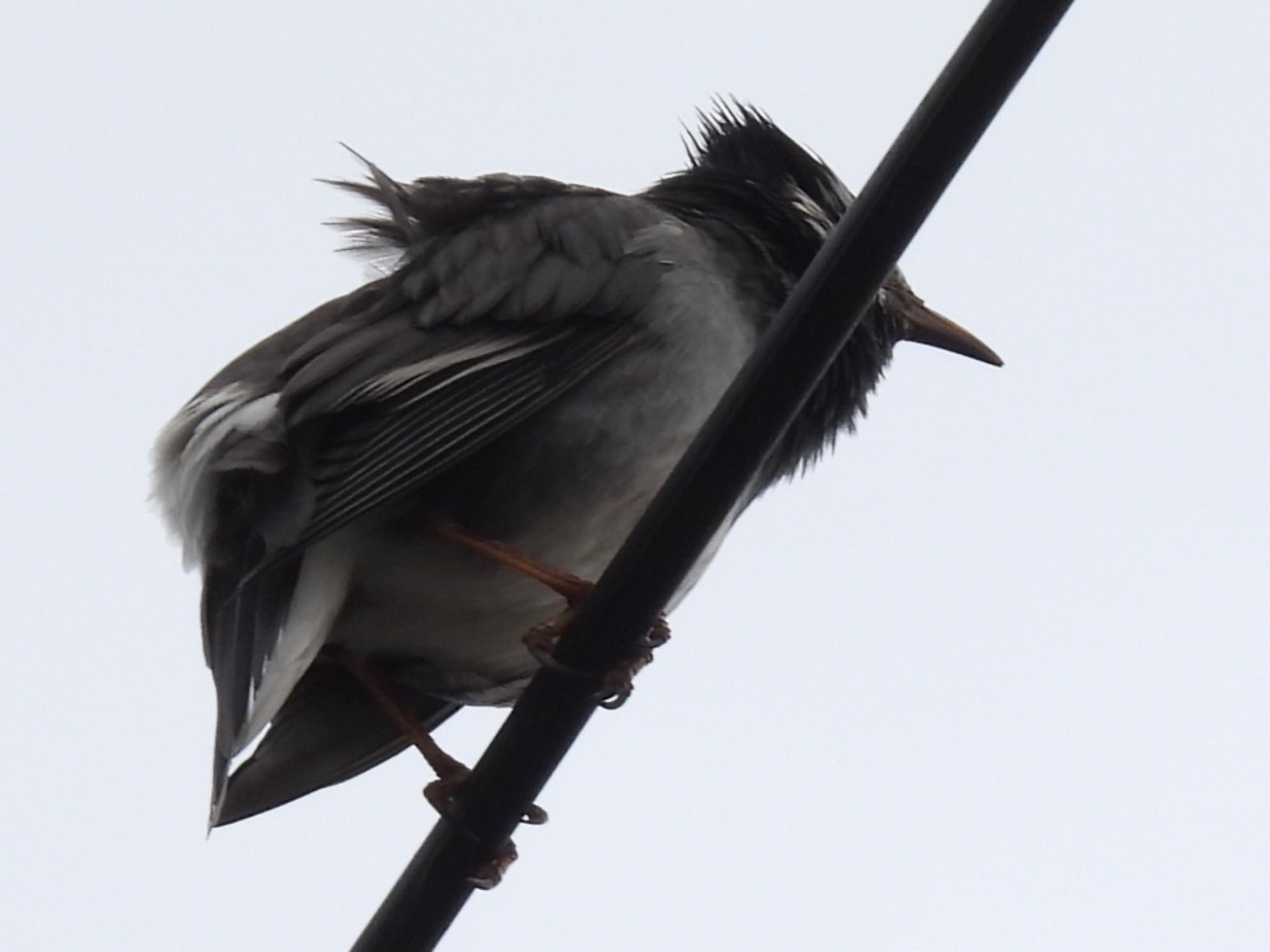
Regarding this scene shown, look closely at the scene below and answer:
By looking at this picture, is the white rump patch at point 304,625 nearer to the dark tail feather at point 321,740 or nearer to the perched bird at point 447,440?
the perched bird at point 447,440

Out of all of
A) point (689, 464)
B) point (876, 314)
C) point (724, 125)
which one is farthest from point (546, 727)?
point (724, 125)

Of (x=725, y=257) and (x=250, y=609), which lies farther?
(x=725, y=257)

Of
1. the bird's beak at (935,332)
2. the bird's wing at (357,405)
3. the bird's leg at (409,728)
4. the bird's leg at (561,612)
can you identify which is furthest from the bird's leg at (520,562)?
the bird's beak at (935,332)

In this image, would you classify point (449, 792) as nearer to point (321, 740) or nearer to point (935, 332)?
point (321, 740)

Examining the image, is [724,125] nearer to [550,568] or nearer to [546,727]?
[550,568]

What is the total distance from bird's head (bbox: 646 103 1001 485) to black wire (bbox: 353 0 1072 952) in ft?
5.72

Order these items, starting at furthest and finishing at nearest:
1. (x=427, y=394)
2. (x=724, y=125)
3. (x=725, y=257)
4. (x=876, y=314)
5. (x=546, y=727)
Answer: (x=724, y=125)
(x=876, y=314)
(x=725, y=257)
(x=427, y=394)
(x=546, y=727)

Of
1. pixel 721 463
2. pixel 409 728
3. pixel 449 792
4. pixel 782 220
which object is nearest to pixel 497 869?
pixel 449 792

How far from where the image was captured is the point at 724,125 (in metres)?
5.65

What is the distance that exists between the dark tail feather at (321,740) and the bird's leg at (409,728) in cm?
8

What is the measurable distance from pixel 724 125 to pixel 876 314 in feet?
2.62

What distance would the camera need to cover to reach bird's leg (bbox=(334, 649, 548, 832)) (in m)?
4.63

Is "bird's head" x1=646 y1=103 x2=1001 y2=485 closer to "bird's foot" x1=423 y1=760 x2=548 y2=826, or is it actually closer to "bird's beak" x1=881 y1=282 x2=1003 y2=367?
"bird's beak" x1=881 y1=282 x2=1003 y2=367

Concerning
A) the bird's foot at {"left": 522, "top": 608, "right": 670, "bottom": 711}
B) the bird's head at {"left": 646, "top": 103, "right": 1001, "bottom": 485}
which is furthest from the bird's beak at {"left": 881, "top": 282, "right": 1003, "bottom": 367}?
the bird's foot at {"left": 522, "top": 608, "right": 670, "bottom": 711}
